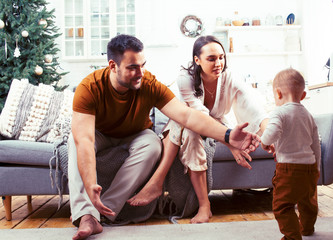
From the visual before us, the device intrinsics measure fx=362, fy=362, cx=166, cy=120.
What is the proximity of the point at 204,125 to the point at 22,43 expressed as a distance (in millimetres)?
3230

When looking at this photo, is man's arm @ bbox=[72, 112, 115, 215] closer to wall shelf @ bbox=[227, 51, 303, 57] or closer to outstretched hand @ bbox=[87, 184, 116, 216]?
outstretched hand @ bbox=[87, 184, 116, 216]

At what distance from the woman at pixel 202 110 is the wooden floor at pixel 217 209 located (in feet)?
0.64

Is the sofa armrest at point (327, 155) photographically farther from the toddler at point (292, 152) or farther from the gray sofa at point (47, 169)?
the toddler at point (292, 152)

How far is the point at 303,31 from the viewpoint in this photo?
571 centimetres

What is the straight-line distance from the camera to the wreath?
595 cm

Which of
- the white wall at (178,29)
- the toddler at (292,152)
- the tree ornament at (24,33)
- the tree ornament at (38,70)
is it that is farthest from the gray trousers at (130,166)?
the white wall at (178,29)

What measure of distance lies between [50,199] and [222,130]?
1615mm

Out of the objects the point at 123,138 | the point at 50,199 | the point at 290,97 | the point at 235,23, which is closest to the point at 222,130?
the point at 290,97

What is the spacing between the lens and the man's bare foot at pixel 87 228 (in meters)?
1.57

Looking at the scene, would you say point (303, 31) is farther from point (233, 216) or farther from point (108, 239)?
point (108, 239)

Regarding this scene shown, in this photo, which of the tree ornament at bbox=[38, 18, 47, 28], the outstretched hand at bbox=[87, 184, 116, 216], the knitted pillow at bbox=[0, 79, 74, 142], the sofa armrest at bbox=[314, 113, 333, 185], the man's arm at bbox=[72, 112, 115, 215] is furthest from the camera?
the tree ornament at bbox=[38, 18, 47, 28]

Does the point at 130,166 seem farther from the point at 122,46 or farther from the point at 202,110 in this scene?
the point at 122,46

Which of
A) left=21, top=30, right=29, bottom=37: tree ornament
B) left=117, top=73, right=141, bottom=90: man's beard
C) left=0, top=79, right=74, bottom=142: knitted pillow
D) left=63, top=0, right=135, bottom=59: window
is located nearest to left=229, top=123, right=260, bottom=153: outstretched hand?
left=117, top=73, right=141, bottom=90: man's beard

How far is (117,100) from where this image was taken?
184 cm
